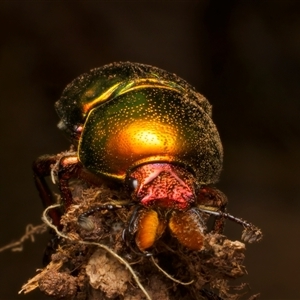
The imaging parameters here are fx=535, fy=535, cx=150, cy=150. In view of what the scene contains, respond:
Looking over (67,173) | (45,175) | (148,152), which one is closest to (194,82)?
(45,175)

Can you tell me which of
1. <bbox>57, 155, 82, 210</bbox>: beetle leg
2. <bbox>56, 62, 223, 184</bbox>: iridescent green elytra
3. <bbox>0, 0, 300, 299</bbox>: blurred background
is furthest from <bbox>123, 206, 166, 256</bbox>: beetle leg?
<bbox>0, 0, 300, 299</bbox>: blurred background

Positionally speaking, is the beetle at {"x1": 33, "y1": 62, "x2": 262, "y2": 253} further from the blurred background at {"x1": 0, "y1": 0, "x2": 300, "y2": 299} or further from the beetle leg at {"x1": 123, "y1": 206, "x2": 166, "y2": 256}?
the blurred background at {"x1": 0, "y1": 0, "x2": 300, "y2": 299}

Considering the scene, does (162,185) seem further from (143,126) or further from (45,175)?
(45,175)

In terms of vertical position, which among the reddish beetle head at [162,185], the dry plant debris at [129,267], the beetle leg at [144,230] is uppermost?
the reddish beetle head at [162,185]

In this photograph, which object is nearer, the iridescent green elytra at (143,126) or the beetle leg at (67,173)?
the iridescent green elytra at (143,126)

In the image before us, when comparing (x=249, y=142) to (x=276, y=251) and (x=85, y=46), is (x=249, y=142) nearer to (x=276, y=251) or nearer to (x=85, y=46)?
(x=276, y=251)

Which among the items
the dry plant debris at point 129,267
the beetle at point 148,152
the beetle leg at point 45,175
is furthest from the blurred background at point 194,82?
the dry plant debris at point 129,267

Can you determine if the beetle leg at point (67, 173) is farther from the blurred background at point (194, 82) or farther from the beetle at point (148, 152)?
the blurred background at point (194, 82)

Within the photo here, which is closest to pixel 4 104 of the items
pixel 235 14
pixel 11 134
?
pixel 11 134
